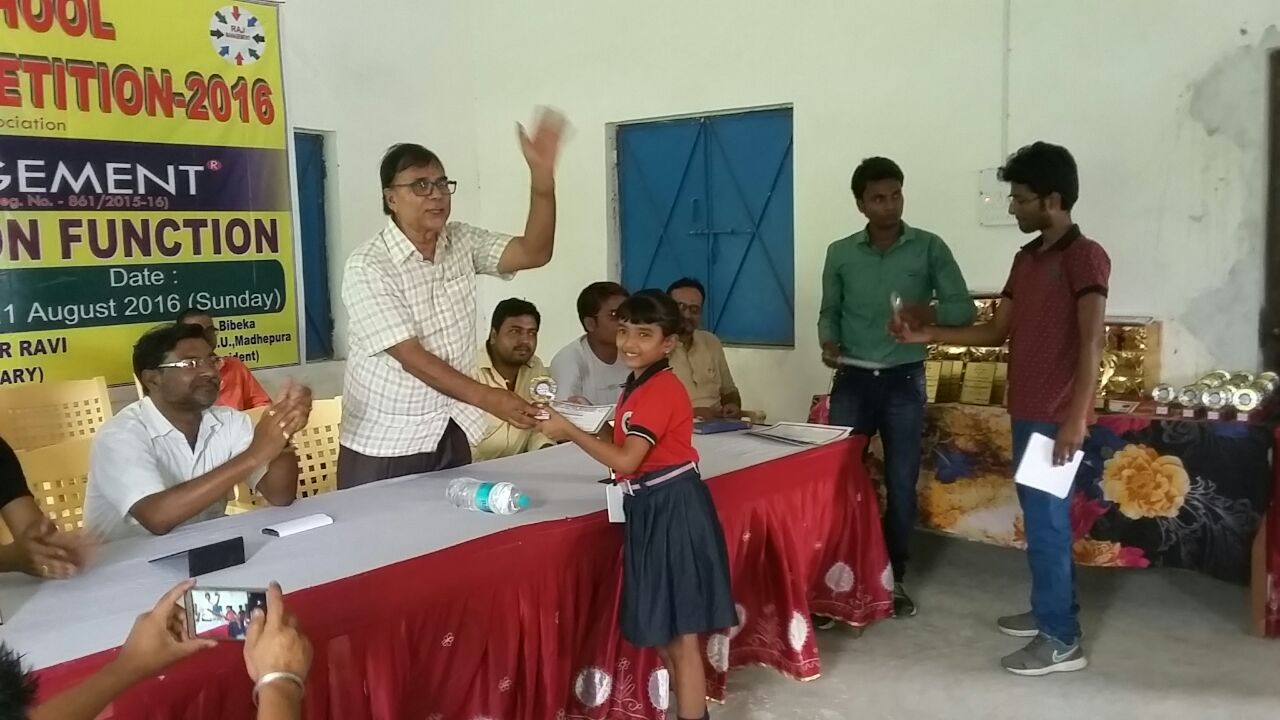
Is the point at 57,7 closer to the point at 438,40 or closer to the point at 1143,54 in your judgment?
the point at 438,40

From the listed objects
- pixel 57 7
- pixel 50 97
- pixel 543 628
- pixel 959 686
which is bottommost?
pixel 959 686

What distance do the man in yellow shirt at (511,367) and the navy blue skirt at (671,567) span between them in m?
1.24

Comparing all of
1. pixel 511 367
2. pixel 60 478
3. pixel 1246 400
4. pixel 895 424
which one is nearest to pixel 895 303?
pixel 895 424

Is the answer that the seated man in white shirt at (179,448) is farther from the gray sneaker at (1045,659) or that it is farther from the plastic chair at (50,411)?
the gray sneaker at (1045,659)

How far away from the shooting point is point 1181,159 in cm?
363

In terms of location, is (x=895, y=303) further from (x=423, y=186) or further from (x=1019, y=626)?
(x=423, y=186)

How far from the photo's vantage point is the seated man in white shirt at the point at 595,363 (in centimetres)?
350

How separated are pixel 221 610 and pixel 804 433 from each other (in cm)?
213

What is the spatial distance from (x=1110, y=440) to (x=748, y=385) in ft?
6.28

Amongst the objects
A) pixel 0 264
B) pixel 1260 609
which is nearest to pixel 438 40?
pixel 0 264

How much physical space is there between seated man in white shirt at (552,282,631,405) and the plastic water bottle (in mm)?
1276

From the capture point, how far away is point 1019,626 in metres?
3.14

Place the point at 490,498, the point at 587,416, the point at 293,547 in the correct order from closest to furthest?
the point at 293,547, the point at 490,498, the point at 587,416

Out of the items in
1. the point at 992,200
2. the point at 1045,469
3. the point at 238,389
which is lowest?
the point at 1045,469
